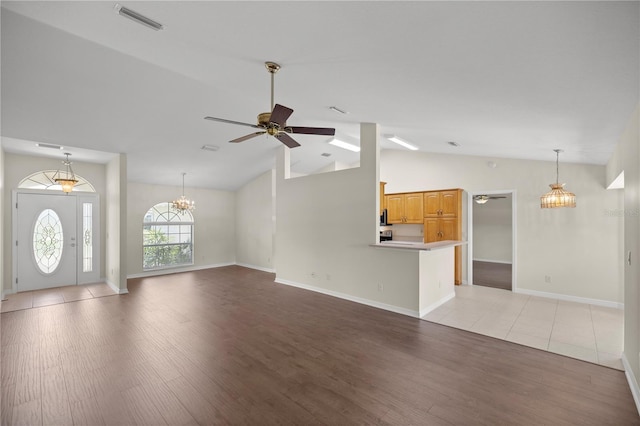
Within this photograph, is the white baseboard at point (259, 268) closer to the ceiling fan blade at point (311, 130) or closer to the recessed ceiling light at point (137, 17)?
the ceiling fan blade at point (311, 130)

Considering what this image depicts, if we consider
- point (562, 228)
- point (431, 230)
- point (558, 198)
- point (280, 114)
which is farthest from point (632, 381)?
point (431, 230)

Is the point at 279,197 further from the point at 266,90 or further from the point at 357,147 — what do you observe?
the point at 266,90

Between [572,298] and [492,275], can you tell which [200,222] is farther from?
[572,298]

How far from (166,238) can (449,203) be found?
26.5ft

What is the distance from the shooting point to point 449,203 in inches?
267

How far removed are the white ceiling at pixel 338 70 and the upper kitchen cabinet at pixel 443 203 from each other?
1.63 m

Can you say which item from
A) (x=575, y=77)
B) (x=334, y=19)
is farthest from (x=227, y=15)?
(x=575, y=77)

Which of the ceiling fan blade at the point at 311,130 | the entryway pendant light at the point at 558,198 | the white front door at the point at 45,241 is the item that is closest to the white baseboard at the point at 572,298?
the entryway pendant light at the point at 558,198

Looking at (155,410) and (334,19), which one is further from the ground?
(334,19)

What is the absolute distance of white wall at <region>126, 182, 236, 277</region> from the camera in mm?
7891

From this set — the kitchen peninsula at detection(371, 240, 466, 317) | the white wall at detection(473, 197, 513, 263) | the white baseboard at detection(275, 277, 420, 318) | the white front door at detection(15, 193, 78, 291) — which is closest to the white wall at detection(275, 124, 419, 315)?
the white baseboard at detection(275, 277, 420, 318)

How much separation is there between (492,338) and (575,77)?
10.1 feet

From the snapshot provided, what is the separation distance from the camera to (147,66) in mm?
3518

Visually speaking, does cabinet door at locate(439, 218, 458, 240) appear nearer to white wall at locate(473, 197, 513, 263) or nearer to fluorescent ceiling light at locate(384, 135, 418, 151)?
fluorescent ceiling light at locate(384, 135, 418, 151)
